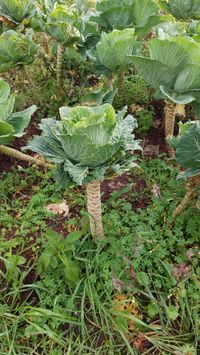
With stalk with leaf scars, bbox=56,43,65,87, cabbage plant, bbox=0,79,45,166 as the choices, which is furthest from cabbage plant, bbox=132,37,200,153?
stalk with leaf scars, bbox=56,43,65,87

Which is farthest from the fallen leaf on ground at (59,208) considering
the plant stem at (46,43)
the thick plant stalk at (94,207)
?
the plant stem at (46,43)

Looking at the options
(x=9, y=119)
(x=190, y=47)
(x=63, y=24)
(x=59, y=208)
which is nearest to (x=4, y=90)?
(x=9, y=119)

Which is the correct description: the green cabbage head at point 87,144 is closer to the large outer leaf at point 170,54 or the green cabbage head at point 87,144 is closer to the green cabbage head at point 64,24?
the large outer leaf at point 170,54

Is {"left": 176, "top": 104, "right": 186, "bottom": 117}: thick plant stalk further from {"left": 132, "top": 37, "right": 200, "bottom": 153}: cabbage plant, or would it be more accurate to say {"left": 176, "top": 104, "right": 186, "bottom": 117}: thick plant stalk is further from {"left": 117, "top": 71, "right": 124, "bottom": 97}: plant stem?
{"left": 132, "top": 37, "right": 200, "bottom": 153}: cabbage plant

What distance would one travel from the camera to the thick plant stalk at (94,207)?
6.00 ft

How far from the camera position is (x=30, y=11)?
2.74 m

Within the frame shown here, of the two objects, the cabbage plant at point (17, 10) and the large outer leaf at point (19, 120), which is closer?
the large outer leaf at point (19, 120)

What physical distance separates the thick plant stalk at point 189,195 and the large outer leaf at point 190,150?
133 millimetres

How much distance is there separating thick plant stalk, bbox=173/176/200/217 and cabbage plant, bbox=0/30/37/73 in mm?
1301

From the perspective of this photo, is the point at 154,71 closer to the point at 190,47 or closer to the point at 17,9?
the point at 190,47

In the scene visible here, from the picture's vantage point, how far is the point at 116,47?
2254mm

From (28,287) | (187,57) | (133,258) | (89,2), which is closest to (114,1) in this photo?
(89,2)

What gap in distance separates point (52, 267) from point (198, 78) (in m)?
1.22

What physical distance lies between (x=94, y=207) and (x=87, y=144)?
17.3 inches
